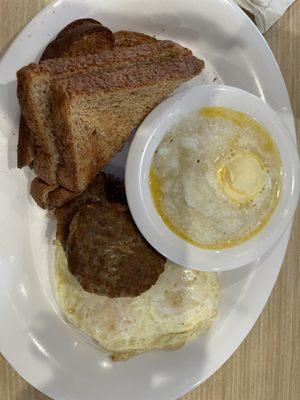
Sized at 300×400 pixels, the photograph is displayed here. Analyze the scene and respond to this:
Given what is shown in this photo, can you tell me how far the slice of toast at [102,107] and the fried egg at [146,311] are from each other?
291mm

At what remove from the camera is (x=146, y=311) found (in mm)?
1504

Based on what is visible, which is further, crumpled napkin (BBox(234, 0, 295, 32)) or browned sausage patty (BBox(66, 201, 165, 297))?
crumpled napkin (BBox(234, 0, 295, 32))

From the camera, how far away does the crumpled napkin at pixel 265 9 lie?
1.45m

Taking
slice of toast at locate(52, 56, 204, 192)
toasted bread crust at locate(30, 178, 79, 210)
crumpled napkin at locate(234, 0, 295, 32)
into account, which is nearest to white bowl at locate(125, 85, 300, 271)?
slice of toast at locate(52, 56, 204, 192)

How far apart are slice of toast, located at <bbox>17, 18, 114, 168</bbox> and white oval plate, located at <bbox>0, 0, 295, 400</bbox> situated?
0.11 ft

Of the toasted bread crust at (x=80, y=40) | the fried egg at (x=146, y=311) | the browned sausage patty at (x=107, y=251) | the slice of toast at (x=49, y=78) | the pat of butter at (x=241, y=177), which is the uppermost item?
the toasted bread crust at (x=80, y=40)

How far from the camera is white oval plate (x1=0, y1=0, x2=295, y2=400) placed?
133 cm

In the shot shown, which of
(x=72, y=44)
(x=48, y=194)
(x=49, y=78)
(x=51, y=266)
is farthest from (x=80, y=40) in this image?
(x=51, y=266)

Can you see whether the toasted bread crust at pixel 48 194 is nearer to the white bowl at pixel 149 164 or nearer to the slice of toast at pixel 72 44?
the slice of toast at pixel 72 44

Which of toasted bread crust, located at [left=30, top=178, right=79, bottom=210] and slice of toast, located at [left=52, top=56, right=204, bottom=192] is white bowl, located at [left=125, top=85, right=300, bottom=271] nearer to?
slice of toast, located at [left=52, top=56, right=204, bottom=192]

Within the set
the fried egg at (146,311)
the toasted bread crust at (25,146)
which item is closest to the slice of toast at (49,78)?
the toasted bread crust at (25,146)

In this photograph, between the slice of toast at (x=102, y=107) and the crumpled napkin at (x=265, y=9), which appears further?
the crumpled napkin at (x=265, y=9)

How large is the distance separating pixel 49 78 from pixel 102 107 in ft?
0.52

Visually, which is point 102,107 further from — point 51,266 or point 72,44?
point 51,266
